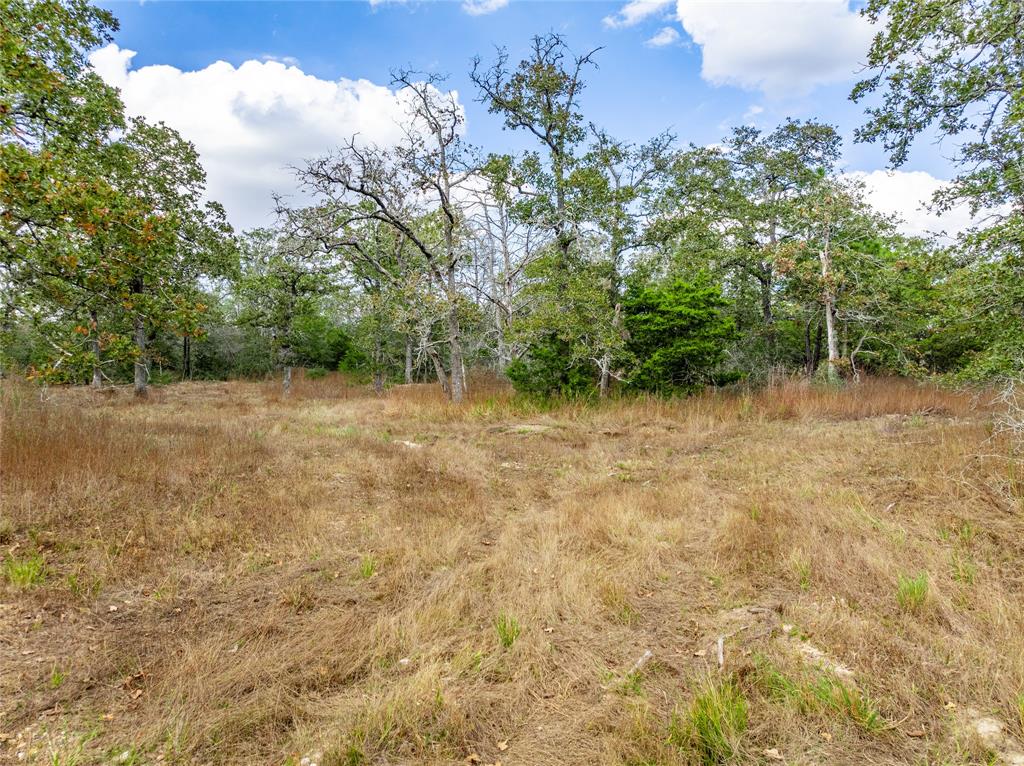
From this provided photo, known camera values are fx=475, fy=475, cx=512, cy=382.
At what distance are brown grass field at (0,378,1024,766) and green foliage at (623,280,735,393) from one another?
513 cm

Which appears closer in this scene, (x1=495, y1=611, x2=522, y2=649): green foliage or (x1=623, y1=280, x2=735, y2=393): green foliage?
(x1=495, y1=611, x2=522, y2=649): green foliage

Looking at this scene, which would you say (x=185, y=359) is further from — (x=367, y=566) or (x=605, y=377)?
(x=367, y=566)

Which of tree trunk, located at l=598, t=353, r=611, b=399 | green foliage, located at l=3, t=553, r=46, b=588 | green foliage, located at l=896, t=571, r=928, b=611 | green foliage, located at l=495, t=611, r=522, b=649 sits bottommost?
green foliage, located at l=495, t=611, r=522, b=649

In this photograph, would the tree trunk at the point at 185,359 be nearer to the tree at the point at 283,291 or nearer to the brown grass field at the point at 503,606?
the tree at the point at 283,291

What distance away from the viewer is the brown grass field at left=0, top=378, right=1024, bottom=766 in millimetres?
2285

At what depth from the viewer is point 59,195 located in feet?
14.7

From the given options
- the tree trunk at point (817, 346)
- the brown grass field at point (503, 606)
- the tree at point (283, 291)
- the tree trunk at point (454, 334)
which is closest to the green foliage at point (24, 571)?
the brown grass field at point (503, 606)

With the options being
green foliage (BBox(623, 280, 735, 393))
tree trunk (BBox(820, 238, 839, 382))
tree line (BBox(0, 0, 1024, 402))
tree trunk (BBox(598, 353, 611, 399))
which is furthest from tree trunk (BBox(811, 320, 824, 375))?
tree trunk (BBox(598, 353, 611, 399))

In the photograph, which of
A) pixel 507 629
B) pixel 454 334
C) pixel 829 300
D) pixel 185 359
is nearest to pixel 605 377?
pixel 454 334

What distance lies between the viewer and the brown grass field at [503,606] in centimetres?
229

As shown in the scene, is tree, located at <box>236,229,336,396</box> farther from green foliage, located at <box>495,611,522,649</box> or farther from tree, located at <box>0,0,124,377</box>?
green foliage, located at <box>495,611,522,649</box>

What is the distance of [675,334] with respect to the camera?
40.3 ft

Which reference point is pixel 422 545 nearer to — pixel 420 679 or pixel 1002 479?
pixel 420 679

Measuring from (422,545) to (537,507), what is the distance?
5.84ft
